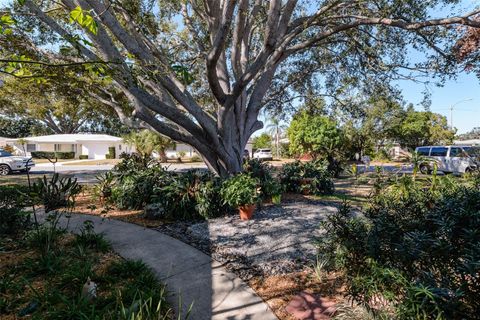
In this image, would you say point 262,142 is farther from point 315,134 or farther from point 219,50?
point 219,50

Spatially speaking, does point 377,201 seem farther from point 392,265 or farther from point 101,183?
point 101,183

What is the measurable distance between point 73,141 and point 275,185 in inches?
1316

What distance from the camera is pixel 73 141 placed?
31875 mm

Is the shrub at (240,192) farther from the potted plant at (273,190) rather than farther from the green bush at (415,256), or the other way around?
the green bush at (415,256)

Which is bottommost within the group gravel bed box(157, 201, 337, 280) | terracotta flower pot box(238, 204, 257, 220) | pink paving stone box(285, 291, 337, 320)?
pink paving stone box(285, 291, 337, 320)

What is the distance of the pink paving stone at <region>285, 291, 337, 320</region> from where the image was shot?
105 inches

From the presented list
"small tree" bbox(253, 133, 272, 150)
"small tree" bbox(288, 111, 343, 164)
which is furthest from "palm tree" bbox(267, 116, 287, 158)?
"small tree" bbox(288, 111, 343, 164)

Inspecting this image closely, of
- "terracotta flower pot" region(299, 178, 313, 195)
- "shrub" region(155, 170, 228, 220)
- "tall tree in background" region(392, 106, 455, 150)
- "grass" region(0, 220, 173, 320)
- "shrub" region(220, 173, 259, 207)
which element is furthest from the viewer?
"tall tree in background" region(392, 106, 455, 150)

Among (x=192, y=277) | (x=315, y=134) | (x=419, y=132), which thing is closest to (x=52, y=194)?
(x=192, y=277)

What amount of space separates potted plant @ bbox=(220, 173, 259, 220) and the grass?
2.63m

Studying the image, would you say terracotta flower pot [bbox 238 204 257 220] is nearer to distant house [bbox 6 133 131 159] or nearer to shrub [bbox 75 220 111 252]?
shrub [bbox 75 220 111 252]

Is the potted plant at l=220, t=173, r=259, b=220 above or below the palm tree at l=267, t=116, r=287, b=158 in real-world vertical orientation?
below

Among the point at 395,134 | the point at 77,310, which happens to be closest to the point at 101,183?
the point at 77,310

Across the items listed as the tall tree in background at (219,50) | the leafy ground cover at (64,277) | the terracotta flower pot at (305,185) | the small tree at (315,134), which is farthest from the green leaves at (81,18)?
the small tree at (315,134)
